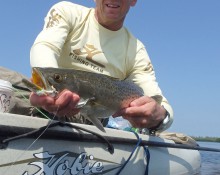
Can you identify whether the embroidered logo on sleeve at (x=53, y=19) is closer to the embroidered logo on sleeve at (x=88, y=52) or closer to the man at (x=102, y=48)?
the man at (x=102, y=48)

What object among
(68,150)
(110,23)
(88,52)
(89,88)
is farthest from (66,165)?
(110,23)

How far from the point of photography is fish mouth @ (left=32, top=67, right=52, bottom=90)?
2.56 metres

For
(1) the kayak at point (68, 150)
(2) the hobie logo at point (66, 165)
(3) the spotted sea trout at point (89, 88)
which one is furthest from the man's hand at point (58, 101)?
(2) the hobie logo at point (66, 165)

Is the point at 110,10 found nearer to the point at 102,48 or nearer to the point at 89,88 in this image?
the point at 102,48

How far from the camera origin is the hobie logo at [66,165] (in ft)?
9.04

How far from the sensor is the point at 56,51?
142 inches

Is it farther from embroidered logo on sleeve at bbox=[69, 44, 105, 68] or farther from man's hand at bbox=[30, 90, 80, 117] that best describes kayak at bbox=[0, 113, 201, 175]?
embroidered logo on sleeve at bbox=[69, 44, 105, 68]

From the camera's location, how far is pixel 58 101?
2512 mm

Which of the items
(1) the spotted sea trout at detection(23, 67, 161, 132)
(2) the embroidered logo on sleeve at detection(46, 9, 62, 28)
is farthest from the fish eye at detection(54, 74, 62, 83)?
(2) the embroidered logo on sleeve at detection(46, 9, 62, 28)

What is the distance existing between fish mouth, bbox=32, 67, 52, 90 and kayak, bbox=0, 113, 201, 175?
280mm

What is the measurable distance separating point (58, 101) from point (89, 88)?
360mm

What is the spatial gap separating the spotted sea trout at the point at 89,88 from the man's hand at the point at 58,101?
4 cm

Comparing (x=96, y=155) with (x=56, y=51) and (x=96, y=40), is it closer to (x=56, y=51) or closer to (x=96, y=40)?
(x=56, y=51)

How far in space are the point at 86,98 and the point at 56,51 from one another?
979 mm
